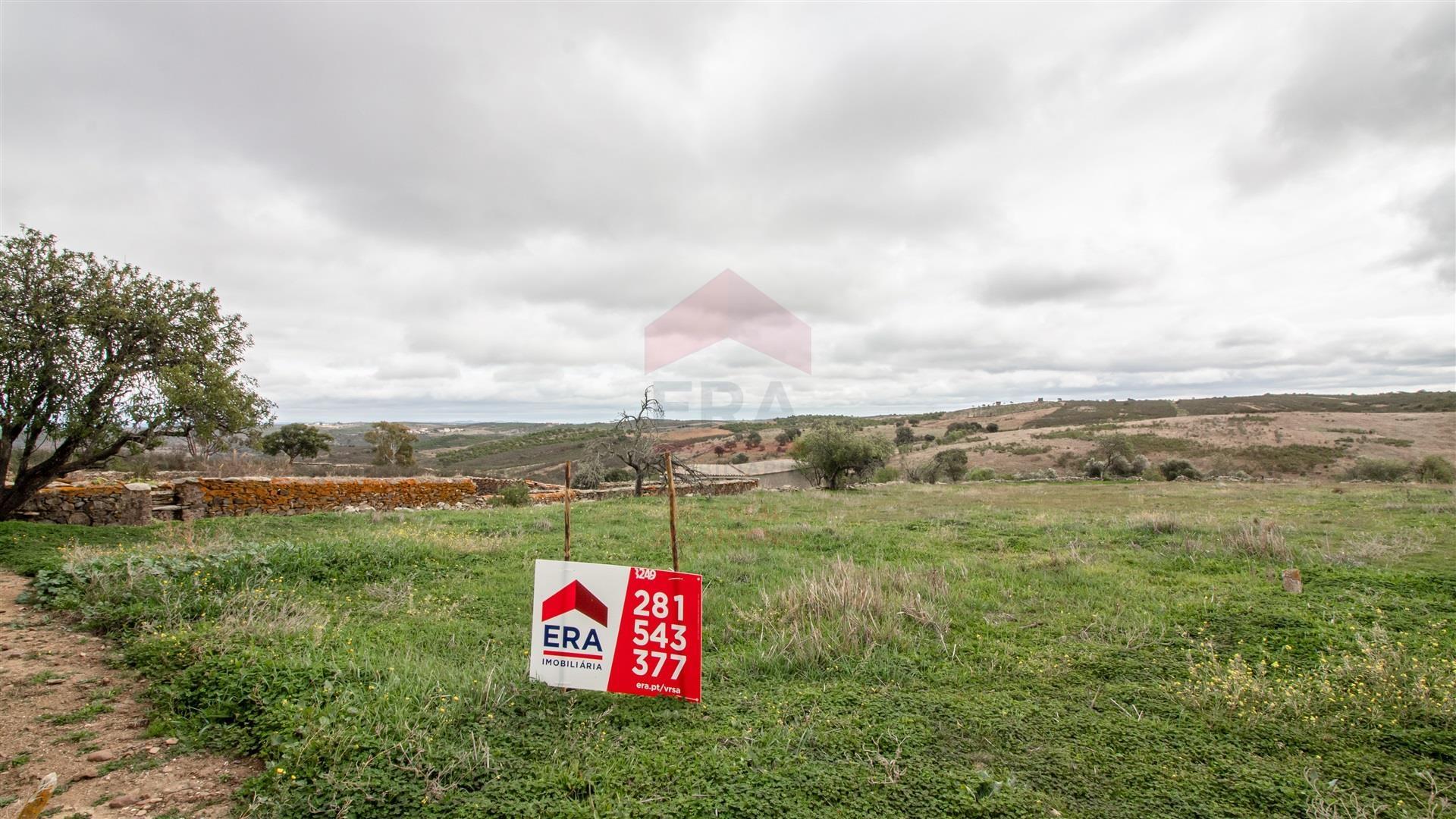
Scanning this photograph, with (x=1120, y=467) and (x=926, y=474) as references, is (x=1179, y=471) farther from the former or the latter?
(x=926, y=474)

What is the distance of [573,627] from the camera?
185 inches

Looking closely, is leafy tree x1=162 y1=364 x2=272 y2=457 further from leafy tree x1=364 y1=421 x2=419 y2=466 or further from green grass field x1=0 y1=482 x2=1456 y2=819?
leafy tree x1=364 y1=421 x2=419 y2=466

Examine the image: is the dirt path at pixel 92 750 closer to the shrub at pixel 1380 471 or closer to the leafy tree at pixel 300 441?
the shrub at pixel 1380 471

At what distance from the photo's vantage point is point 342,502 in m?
17.0

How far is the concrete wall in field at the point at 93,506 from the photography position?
11.6 m

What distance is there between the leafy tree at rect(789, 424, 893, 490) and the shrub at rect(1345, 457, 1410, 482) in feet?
68.1

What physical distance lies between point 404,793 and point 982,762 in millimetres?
3340

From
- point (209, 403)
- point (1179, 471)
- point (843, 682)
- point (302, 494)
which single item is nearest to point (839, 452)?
point (1179, 471)

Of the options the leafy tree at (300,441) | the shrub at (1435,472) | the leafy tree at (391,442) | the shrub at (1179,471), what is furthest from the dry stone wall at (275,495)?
the shrub at (1435,472)

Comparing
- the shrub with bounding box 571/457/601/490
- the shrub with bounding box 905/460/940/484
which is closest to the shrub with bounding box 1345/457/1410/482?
the shrub with bounding box 905/460/940/484

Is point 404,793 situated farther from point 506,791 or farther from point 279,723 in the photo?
point 279,723

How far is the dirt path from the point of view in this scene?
3426 millimetres

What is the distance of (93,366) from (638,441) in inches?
519

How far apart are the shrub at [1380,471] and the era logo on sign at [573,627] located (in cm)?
3494
